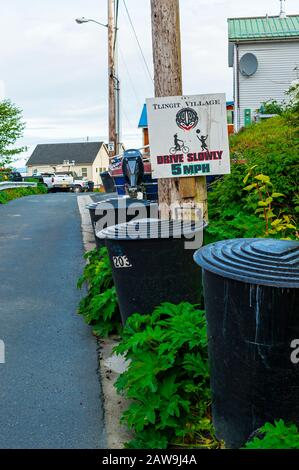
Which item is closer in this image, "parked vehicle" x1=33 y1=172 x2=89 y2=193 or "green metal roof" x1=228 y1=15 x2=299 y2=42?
"green metal roof" x1=228 y1=15 x2=299 y2=42

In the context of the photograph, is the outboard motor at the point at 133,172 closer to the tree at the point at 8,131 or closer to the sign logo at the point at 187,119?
the sign logo at the point at 187,119

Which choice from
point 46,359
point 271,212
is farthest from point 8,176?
point 46,359

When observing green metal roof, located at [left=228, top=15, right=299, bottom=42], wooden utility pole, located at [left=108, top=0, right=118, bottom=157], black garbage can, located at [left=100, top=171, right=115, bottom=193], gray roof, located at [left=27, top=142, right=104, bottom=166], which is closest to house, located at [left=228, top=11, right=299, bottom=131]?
green metal roof, located at [left=228, top=15, right=299, bottom=42]

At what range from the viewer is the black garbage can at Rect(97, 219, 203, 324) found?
4.09m

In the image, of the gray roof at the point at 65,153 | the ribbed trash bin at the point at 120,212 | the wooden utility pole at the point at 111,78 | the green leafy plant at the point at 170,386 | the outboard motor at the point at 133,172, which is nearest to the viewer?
the green leafy plant at the point at 170,386

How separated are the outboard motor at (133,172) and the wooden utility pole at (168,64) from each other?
4.80 meters

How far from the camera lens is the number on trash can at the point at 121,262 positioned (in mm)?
4176

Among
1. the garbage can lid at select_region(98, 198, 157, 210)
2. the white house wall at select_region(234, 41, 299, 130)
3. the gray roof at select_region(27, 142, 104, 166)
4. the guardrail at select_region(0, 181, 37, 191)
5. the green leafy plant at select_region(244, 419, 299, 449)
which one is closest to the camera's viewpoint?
the green leafy plant at select_region(244, 419, 299, 449)

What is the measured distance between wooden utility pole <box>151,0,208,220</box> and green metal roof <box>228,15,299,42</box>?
71.5ft

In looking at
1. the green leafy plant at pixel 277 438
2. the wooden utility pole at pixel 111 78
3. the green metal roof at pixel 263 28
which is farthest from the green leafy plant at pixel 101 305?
the green metal roof at pixel 263 28

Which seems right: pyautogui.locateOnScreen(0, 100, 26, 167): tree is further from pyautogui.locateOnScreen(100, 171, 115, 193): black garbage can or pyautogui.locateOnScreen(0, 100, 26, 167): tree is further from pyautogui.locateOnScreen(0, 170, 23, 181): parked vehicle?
pyautogui.locateOnScreen(100, 171, 115, 193): black garbage can

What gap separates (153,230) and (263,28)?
83.2 ft
